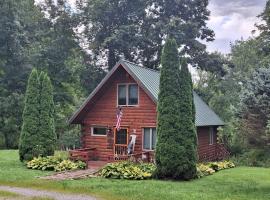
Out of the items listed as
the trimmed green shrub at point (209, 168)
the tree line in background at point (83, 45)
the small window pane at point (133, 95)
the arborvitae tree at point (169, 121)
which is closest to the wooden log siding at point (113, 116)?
the small window pane at point (133, 95)

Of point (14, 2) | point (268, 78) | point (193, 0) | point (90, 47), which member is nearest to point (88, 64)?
point (90, 47)

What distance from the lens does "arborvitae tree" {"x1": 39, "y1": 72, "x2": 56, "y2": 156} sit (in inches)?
841

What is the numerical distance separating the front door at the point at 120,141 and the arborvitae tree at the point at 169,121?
6.68 metres

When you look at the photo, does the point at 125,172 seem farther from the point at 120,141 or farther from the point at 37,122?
the point at 120,141

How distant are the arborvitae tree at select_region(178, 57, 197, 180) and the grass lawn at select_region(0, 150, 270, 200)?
648 millimetres

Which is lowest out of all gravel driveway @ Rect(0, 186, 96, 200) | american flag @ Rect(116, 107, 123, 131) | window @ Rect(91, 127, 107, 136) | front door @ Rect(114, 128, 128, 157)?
gravel driveway @ Rect(0, 186, 96, 200)

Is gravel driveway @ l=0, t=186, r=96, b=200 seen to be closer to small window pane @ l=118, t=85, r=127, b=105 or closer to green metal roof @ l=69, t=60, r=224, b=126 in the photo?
green metal roof @ l=69, t=60, r=224, b=126

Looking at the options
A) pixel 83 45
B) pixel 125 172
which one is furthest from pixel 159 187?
pixel 83 45

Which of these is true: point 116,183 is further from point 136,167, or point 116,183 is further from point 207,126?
point 207,126

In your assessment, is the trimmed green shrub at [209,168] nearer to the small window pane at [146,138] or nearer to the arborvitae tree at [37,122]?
the small window pane at [146,138]

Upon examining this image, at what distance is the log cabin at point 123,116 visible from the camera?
75.4ft

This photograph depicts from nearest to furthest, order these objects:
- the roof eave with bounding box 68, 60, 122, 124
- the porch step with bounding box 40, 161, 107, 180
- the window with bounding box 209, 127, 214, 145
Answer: the porch step with bounding box 40, 161, 107, 180 < the roof eave with bounding box 68, 60, 122, 124 < the window with bounding box 209, 127, 214, 145

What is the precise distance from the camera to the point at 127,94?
2403 cm

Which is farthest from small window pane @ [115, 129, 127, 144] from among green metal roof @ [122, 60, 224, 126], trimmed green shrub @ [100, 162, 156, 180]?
trimmed green shrub @ [100, 162, 156, 180]
